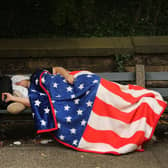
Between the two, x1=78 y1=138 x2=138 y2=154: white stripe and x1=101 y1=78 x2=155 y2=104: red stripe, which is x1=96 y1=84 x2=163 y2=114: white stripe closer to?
x1=101 y1=78 x2=155 y2=104: red stripe

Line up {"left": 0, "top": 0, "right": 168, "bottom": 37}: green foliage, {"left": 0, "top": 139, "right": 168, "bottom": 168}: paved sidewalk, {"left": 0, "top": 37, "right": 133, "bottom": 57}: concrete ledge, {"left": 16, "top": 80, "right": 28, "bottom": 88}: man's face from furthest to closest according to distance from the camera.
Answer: {"left": 0, "top": 0, "right": 168, "bottom": 37}: green foliage
{"left": 0, "top": 37, "right": 133, "bottom": 57}: concrete ledge
{"left": 16, "top": 80, "right": 28, "bottom": 88}: man's face
{"left": 0, "top": 139, "right": 168, "bottom": 168}: paved sidewalk

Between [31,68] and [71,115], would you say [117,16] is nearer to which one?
[31,68]

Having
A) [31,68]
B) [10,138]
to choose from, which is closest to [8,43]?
[31,68]

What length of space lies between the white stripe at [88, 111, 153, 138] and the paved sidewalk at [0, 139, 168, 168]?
23 centimetres

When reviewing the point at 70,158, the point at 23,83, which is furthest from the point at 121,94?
the point at 23,83

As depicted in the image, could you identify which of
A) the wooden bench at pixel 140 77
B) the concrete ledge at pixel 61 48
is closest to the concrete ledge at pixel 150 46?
the concrete ledge at pixel 61 48

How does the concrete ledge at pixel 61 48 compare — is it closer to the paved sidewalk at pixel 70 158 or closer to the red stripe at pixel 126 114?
the red stripe at pixel 126 114

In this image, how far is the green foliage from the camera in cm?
598

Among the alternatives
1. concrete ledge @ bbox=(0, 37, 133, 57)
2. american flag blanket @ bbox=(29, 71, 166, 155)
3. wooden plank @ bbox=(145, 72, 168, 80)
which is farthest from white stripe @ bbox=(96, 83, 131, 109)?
concrete ledge @ bbox=(0, 37, 133, 57)

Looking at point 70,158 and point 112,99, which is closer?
point 70,158

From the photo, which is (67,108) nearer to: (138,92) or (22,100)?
(22,100)

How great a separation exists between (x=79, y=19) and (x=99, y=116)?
234 cm

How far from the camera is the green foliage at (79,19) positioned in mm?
5977

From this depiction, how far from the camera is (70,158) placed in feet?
13.1
